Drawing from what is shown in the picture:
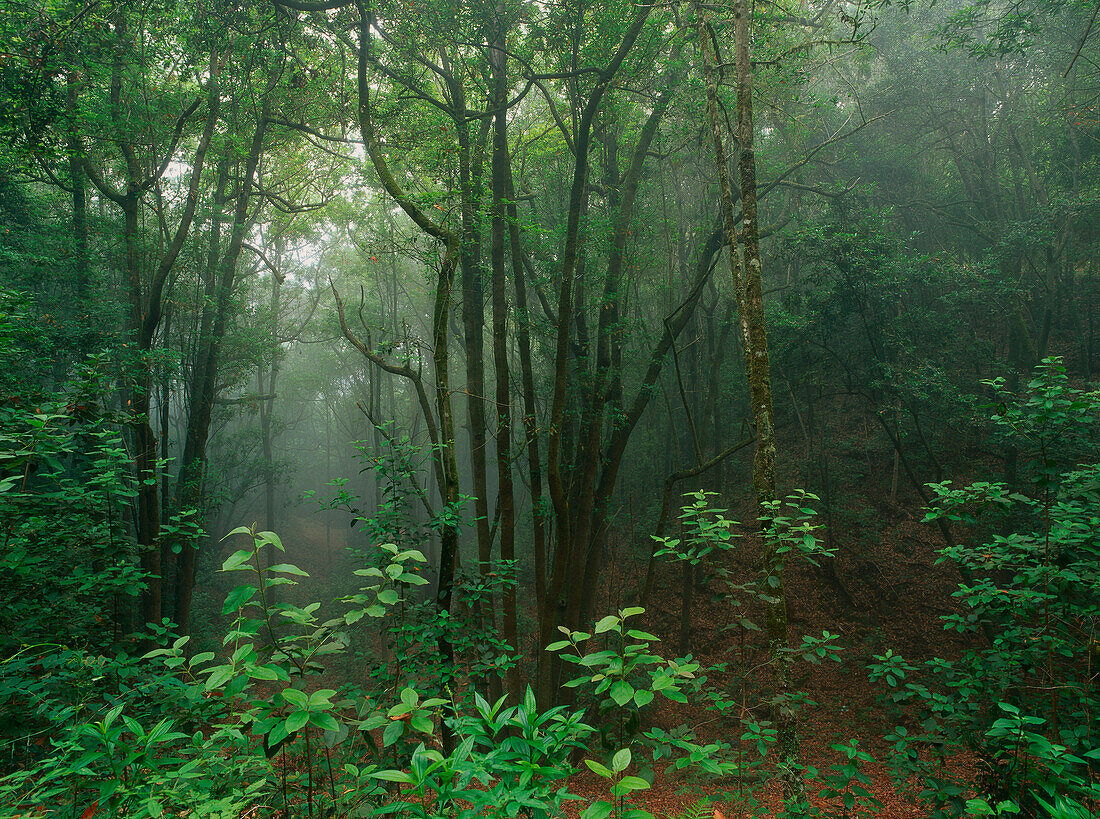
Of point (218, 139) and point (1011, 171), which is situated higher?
point (1011, 171)

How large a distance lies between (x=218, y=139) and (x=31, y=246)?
320 cm

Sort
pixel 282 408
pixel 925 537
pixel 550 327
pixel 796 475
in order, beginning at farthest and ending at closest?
pixel 282 408
pixel 796 475
pixel 925 537
pixel 550 327

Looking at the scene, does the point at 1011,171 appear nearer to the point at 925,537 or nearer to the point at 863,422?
the point at 863,422

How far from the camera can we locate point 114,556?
3.61m

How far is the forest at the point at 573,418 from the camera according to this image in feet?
6.48

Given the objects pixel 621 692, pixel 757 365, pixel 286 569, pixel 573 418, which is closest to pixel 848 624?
pixel 573 418

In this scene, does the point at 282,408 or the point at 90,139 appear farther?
the point at 282,408

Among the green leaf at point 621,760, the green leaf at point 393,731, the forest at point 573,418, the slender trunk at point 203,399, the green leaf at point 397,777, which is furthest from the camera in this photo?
the slender trunk at point 203,399

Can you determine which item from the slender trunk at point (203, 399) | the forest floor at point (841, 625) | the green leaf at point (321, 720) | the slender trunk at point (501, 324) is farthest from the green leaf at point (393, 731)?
the slender trunk at point (203, 399)

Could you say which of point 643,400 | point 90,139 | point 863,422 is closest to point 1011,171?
point 863,422

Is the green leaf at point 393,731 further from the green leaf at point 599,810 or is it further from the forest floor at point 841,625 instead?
the forest floor at point 841,625

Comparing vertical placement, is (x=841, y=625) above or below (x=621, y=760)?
below

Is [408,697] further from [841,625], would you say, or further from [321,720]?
[841,625]

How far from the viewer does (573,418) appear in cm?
761
